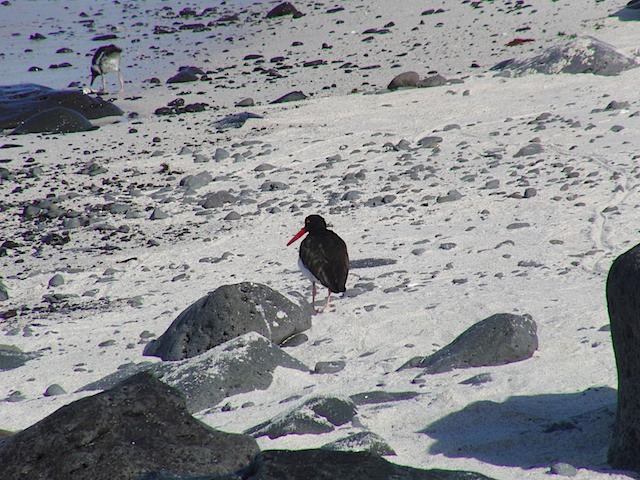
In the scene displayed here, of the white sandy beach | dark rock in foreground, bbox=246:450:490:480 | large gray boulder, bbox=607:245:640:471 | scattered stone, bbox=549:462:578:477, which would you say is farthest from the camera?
the white sandy beach

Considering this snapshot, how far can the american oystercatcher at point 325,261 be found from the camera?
23.1 feet

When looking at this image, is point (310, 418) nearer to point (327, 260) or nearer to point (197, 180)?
point (327, 260)

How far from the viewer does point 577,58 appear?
13.7m

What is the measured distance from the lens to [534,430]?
13.2 ft

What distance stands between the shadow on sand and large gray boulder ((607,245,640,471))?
13cm

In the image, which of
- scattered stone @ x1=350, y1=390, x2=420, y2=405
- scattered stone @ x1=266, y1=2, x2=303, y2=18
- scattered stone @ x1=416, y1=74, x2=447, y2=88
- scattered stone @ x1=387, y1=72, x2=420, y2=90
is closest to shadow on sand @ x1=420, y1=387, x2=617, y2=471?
scattered stone @ x1=350, y1=390, x2=420, y2=405

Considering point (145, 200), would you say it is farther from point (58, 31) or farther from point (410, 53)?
point (58, 31)

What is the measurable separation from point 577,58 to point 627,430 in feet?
36.7

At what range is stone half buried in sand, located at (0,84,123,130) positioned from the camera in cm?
1494

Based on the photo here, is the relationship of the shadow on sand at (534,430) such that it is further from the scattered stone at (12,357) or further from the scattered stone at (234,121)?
the scattered stone at (234,121)

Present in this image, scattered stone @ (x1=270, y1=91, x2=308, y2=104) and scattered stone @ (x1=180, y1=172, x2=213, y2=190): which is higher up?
scattered stone @ (x1=270, y1=91, x2=308, y2=104)

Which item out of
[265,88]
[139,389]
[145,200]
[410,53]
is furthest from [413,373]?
[410,53]

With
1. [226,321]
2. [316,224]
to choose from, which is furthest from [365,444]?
[316,224]

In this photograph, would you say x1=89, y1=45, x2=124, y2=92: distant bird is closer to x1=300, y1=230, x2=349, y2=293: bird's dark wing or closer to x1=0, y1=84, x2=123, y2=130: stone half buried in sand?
x1=0, y1=84, x2=123, y2=130: stone half buried in sand
